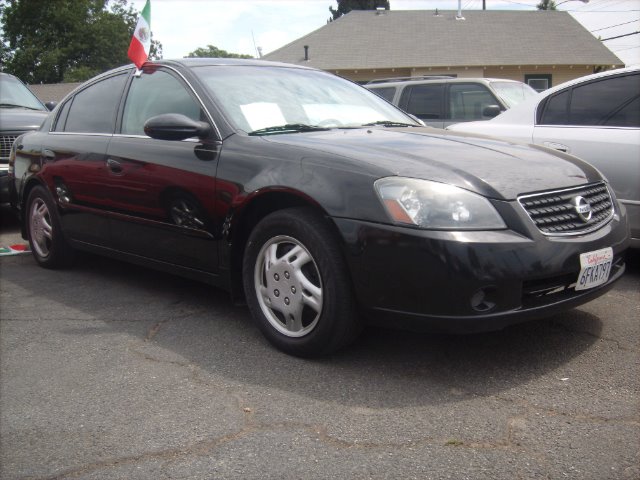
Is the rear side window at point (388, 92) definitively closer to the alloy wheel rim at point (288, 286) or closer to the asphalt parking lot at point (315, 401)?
the asphalt parking lot at point (315, 401)

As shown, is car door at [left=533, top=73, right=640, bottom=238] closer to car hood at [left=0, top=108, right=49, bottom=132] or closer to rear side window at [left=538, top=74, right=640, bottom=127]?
rear side window at [left=538, top=74, right=640, bottom=127]

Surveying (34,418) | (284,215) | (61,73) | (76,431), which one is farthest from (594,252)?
(61,73)

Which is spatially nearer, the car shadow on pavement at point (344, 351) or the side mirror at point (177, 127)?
the car shadow on pavement at point (344, 351)

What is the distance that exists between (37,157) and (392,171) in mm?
3555

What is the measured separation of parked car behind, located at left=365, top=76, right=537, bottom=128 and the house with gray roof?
19796mm

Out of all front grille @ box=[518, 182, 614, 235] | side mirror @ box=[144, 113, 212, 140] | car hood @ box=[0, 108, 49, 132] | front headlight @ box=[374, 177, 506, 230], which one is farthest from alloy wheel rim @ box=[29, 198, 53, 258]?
front grille @ box=[518, 182, 614, 235]

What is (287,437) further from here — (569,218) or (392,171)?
(569,218)

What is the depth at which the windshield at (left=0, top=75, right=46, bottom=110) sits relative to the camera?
31.1ft

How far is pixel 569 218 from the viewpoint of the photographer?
11.0 feet

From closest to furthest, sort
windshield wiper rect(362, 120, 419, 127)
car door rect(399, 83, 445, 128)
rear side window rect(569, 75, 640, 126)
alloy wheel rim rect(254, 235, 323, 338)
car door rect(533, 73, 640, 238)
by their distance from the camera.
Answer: alloy wheel rim rect(254, 235, 323, 338) < windshield wiper rect(362, 120, 419, 127) < car door rect(533, 73, 640, 238) < rear side window rect(569, 75, 640, 126) < car door rect(399, 83, 445, 128)

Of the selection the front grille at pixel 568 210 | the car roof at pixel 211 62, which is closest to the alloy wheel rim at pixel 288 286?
the front grille at pixel 568 210

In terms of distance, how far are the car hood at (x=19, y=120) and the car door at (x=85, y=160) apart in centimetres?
323

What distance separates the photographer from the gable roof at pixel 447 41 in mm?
29812

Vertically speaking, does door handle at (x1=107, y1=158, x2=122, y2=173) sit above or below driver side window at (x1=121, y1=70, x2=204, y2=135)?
below
